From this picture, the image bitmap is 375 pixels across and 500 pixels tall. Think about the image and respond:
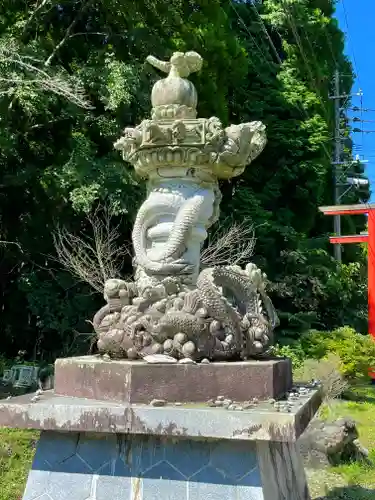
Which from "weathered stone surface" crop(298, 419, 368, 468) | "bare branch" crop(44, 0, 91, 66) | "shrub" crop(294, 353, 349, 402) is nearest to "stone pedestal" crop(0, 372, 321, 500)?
"weathered stone surface" crop(298, 419, 368, 468)

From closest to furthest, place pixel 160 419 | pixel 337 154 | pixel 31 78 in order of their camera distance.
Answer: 1. pixel 160 419
2. pixel 31 78
3. pixel 337 154

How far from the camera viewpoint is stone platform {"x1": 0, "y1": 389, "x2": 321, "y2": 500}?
2852 millimetres

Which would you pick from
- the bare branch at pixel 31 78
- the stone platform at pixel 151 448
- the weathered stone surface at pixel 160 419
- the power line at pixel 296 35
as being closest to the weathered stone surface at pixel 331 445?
the stone platform at pixel 151 448

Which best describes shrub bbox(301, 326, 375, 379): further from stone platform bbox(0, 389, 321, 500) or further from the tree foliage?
stone platform bbox(0, 389, 321, 500)

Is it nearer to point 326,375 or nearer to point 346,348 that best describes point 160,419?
point 326,375

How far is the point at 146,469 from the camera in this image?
303 centimetres

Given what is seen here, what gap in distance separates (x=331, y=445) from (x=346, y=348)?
5.68 m

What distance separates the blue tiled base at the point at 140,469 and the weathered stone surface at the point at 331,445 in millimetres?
4191

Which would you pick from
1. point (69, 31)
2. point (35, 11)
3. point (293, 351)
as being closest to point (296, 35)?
point (69, 31)

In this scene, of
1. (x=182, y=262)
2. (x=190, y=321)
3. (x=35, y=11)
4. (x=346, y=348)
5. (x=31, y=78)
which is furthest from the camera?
(x=346, y=348)

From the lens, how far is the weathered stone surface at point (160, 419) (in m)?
2.78

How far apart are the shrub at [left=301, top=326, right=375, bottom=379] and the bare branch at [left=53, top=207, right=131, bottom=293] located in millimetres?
4450

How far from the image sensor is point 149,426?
9.59ft

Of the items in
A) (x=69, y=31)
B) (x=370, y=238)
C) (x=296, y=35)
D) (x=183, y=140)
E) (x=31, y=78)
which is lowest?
(x=370, y=238)
